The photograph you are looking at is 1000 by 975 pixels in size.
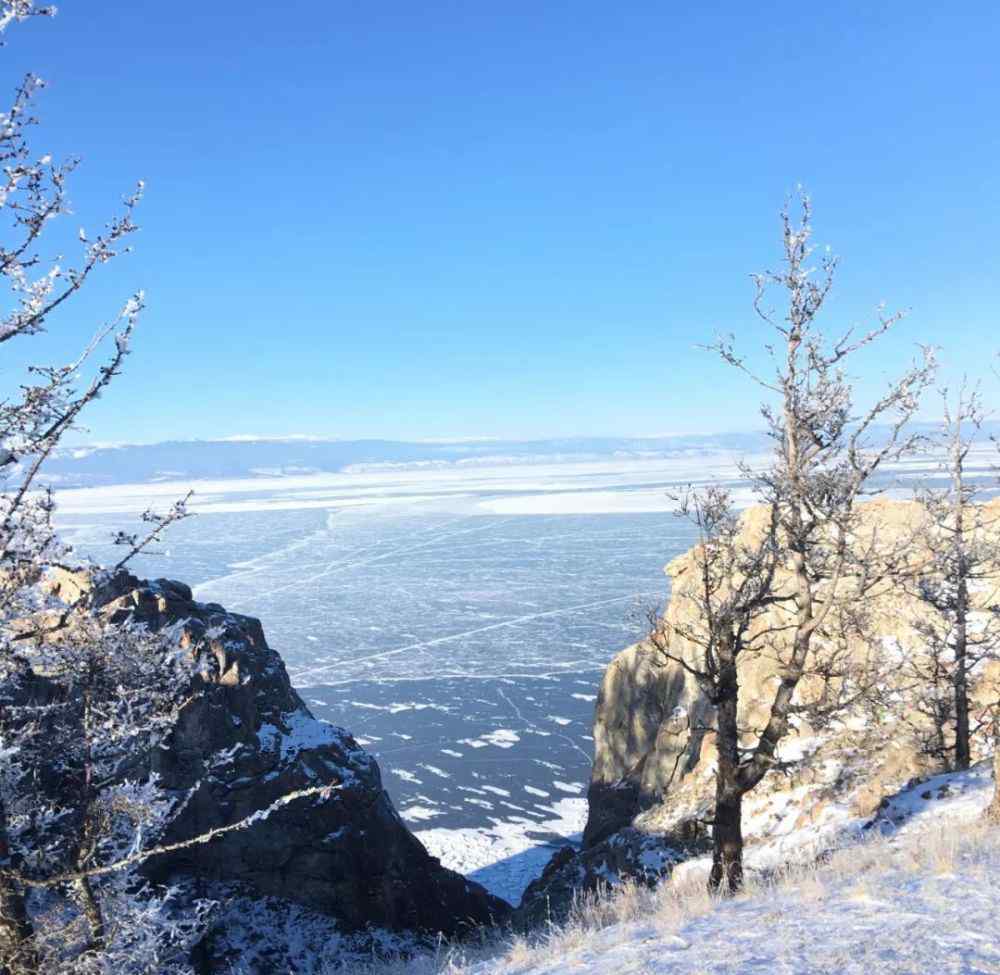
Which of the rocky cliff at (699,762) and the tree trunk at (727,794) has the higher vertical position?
the tree trunk at (727,794)

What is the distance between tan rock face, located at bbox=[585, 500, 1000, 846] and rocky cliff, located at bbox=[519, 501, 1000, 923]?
4 centimetres

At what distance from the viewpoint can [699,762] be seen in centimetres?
2319

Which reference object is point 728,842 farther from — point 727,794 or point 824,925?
point 824,925

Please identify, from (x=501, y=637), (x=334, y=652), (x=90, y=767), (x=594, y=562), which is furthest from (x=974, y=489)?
(x=594, y=562)

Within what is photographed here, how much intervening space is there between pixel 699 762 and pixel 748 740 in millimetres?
1982

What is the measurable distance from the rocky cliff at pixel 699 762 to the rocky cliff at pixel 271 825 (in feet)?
14.7

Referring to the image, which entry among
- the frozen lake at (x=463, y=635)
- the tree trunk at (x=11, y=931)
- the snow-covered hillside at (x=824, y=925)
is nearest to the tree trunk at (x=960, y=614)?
the frozen lake at (x=463, y=635)

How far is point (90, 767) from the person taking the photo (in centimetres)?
996

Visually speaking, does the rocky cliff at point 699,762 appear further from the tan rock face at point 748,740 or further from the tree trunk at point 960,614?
the tree trunk at point 960,614

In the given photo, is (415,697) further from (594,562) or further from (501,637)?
(594,562)

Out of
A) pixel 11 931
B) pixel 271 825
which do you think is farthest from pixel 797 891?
pixel 271 825

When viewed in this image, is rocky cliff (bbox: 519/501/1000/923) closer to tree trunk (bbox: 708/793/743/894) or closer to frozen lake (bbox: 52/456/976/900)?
tree trunk (bbox: 708/793/743/894)

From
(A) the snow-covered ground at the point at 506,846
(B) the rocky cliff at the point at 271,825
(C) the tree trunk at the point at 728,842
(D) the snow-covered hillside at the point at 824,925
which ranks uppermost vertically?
(D) the snow-covered hillside at the point at 824,925

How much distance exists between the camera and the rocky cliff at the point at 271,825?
2153cm
